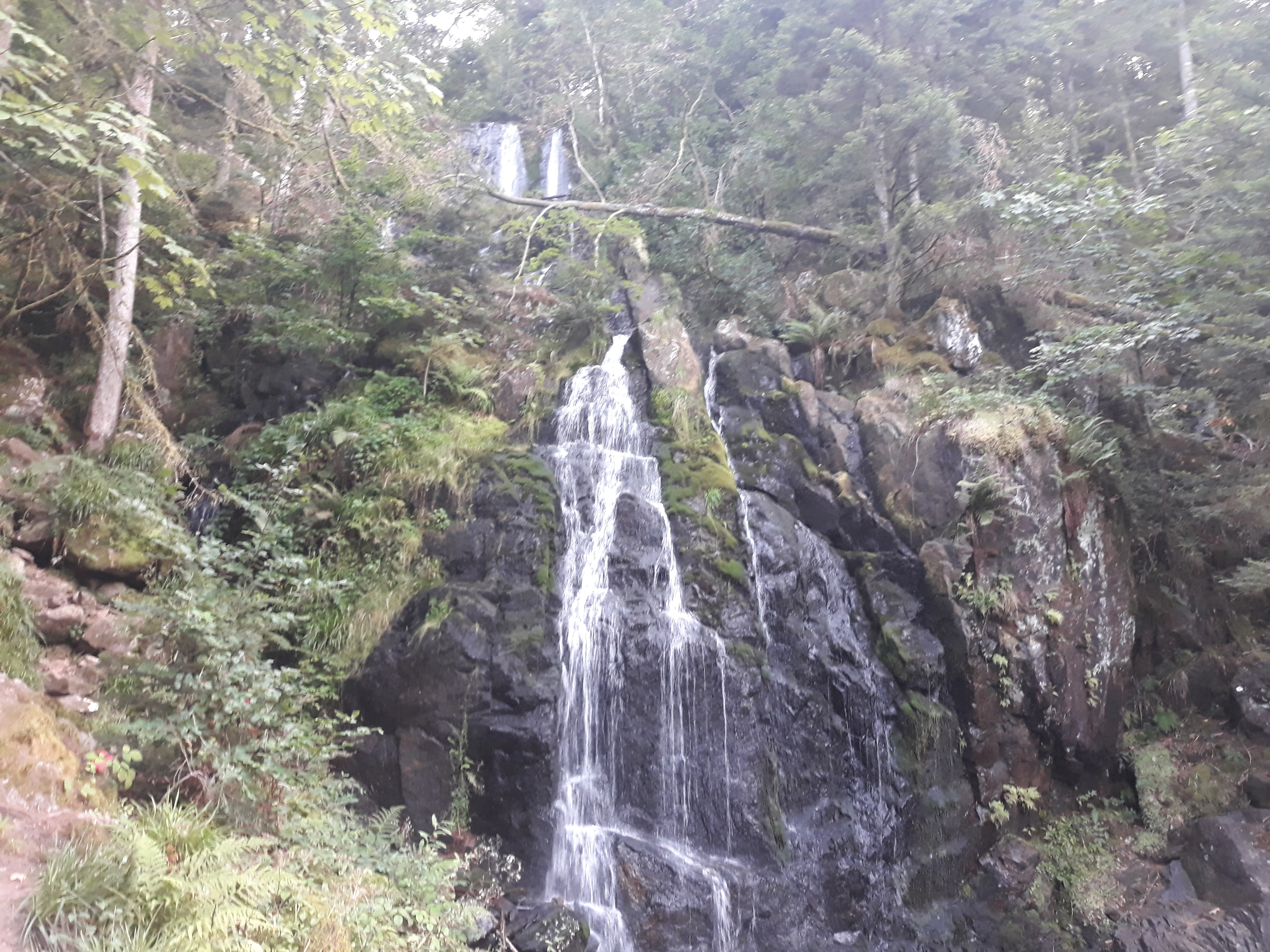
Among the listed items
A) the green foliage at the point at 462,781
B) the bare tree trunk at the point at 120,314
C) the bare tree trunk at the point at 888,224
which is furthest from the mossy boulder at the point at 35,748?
the bare tree trunk at the point at 888,224

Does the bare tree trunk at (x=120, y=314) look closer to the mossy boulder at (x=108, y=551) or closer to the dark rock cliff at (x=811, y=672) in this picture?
the mossy boulder at (x=108, y=551)

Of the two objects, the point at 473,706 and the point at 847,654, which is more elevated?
the point at 847,654

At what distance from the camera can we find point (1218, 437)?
10062 mm

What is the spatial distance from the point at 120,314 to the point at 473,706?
6113mm

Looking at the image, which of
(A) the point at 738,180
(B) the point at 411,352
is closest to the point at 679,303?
(A) the point at 738,180

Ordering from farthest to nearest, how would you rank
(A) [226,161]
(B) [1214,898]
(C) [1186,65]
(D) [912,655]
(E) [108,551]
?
(C) [1186,65] < (A) [226,161] < (D) [912,655] < (B) [1214,898] < (E) [108,551]

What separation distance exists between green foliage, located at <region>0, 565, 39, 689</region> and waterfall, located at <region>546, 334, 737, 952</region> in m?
4.74

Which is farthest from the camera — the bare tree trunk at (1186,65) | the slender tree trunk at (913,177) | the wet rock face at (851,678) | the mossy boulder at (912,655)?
the slender tree trunk at (913,177)

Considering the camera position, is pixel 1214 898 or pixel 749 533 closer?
pixel 1214 898

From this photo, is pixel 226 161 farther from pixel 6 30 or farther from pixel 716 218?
pixel 716 218

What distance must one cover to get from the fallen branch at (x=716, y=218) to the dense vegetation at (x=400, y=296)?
401 mm

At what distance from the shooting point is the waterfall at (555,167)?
19656mm

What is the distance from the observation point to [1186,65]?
14688 millimetres

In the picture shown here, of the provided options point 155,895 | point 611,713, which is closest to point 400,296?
point 611,713
